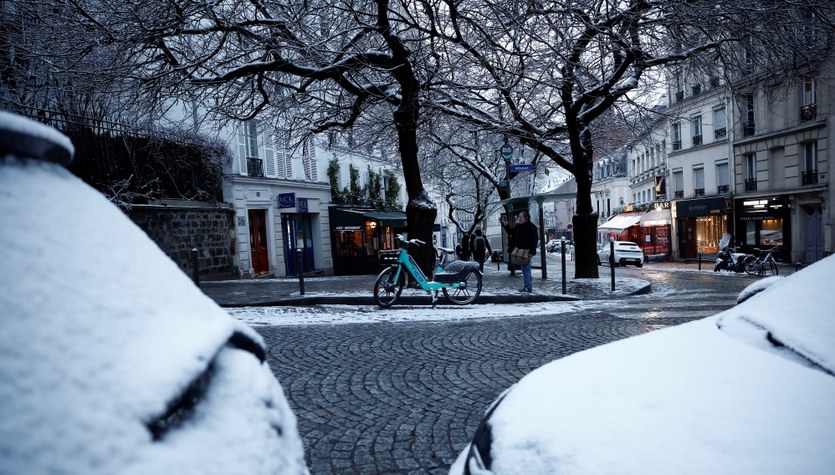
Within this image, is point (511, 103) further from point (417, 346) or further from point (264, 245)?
point (264, 245)

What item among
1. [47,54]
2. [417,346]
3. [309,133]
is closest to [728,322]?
[417,346]

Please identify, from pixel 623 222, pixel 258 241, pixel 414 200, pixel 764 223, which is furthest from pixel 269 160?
pixel 623 222

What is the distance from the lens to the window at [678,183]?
29847 millimetres

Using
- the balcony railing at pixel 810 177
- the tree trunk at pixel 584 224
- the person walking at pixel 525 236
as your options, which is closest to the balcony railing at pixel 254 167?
the person walking at pixel 525 236

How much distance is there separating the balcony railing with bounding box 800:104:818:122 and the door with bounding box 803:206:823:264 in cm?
419

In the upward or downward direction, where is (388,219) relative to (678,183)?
downward

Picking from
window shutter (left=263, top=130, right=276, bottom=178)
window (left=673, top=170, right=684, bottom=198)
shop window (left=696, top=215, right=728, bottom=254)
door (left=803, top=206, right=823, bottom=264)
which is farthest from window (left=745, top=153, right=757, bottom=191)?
window shutter (left=263, top=130, right=276, bottom=178)

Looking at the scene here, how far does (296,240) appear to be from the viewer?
20797 millimetres

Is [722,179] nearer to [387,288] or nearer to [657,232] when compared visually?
[657,232]

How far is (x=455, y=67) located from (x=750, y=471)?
8.94 m

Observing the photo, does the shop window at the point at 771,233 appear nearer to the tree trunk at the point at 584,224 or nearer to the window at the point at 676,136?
the window at the point at 676,136

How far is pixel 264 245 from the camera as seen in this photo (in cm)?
1903

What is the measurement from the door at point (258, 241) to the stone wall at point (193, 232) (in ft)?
3.85

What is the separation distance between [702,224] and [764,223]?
13.7 feet
